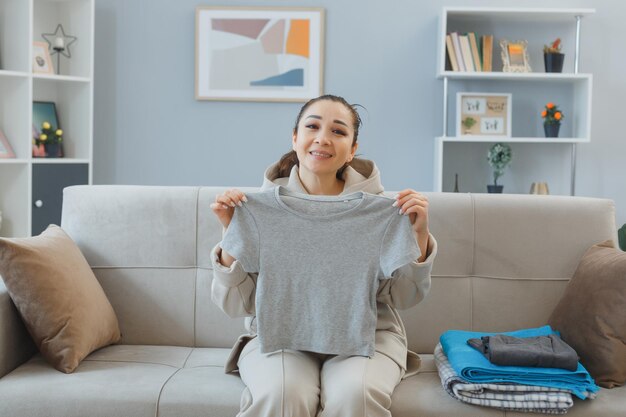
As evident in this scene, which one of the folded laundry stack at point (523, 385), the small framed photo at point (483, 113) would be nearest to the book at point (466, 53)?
the small framed photo at point (483, 113)

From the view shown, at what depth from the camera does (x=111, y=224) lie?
2.56 meters

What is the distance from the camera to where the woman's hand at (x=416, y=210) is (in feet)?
6.64

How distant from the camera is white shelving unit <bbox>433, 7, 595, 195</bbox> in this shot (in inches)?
169

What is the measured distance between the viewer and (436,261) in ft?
8.24

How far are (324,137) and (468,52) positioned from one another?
2232 mm

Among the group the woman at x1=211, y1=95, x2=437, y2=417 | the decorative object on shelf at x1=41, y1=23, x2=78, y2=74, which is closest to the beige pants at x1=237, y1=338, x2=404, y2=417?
the woman at x1=211, y1=95, x2=437, y2=417

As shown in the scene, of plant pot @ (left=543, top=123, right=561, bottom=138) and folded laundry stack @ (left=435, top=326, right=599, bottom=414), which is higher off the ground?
plant pot @ (left=543, top=123, right=561, bottom=138)

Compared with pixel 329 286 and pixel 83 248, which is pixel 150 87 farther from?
pixel 329 286

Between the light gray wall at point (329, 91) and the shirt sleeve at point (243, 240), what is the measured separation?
7.88 ft

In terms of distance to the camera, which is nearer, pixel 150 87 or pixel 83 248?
pixel 83 248

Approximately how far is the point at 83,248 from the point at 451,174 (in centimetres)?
237

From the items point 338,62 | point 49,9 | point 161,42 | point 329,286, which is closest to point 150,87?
point 161,42

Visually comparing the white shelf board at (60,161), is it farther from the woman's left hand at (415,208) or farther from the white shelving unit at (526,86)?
the woman's left hand at (415,208)

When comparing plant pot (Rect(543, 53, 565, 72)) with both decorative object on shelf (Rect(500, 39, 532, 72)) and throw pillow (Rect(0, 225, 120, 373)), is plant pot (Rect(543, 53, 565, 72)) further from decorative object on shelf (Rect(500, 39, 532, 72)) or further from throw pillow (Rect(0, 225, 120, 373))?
throw pillow (Rect(0, 225, 120, 373))
